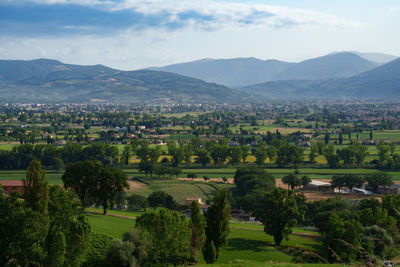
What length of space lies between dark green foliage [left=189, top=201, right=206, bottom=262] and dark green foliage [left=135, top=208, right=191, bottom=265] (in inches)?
33.4

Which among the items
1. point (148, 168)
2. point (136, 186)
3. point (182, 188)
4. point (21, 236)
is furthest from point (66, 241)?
point (148, 168)

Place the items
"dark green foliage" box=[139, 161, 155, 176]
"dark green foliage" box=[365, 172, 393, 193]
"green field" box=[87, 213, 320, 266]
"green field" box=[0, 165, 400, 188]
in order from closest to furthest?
"green field" box=[87, 213, 320, 266] < "dark green foliage" box=[365, 172, 393, 193] < "green field" box=[0, 165, 400, 188] < "dark green foliage" box=[139, 161, 155, 176]

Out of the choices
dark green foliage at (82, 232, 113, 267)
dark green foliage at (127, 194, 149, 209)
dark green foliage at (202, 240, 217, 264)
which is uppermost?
dark green foliage at (202, 240, 217, 264)

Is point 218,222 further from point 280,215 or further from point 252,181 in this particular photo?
point 252,181

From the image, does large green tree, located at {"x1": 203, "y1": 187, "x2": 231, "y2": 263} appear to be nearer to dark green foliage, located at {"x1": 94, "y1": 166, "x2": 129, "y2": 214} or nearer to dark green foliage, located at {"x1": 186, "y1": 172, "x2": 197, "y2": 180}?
dark green foliage, located at {"x1": 94, "y1": 166, "x2": 129, "y2": 214}

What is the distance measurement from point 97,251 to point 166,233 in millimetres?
6433

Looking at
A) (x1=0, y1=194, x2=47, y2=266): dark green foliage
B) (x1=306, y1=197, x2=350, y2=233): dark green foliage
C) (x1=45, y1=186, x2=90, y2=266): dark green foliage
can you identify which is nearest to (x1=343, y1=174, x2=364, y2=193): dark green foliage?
(x1=306, y1=197, x2=350, y2=233): dark green foliage

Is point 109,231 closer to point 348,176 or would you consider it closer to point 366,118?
point 348,176

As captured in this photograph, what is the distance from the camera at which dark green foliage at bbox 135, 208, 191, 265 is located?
22.9 metres

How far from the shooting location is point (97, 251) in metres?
26.4

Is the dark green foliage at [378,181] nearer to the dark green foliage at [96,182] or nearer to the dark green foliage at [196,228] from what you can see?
the dark green foliage at [96,182]

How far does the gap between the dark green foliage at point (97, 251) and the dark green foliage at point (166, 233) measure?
3181mm

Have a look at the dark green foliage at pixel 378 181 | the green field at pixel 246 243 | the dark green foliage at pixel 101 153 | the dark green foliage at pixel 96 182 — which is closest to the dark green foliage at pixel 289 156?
the dark green foliage at pixel 378 181

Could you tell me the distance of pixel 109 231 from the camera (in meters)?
31.6
